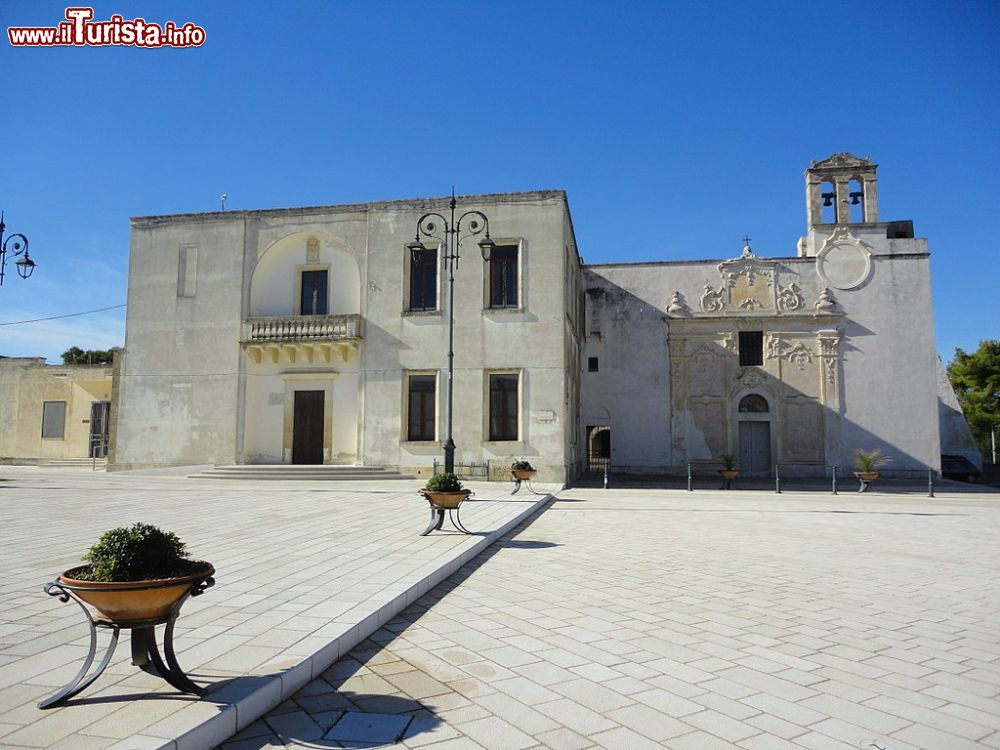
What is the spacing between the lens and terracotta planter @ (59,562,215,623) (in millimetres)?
3402

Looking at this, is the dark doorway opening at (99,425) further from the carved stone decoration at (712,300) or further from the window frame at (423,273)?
the carved stone decoration at (712,300)

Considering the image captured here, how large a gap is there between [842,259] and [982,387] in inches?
838

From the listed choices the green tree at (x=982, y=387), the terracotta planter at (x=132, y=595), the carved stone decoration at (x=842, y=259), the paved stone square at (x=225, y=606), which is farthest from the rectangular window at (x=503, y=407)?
the green tree at (x=982, y=387)

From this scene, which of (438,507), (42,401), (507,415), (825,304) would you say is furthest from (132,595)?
(42,401)

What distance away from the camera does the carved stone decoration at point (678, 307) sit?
29719mm

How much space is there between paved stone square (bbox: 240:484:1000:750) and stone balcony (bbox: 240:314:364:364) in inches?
592

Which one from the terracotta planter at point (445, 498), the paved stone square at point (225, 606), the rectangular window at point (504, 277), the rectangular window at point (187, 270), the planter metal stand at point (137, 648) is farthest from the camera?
the rectangular window at point (187, 270)

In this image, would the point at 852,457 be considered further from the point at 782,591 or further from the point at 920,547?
the point at 782,591

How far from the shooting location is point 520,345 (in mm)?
21969

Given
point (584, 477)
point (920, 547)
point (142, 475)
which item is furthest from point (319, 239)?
point (920, 547)

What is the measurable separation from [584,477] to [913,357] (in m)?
14.4

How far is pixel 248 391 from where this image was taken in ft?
78.3

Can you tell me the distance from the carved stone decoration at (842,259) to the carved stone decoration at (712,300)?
4.13m

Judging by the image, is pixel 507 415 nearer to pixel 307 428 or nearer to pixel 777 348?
pixel 307 428
